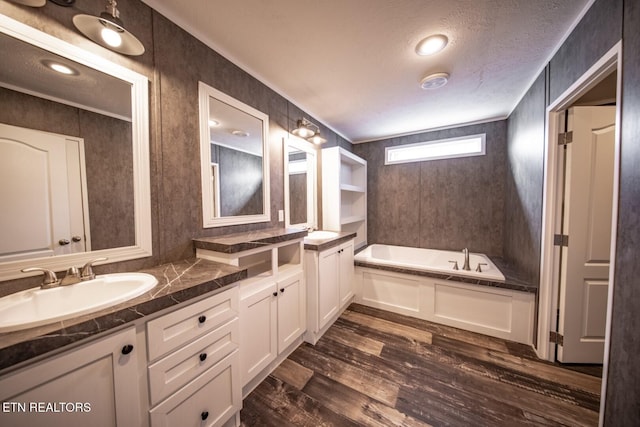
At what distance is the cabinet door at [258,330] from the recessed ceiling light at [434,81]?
2.18m

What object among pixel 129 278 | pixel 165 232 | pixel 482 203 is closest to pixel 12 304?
pixel 129 278

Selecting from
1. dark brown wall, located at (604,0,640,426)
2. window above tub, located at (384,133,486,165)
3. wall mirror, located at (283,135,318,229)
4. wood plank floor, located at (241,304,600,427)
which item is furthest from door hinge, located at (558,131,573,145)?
wall mirror, located at (283,135,318,229)

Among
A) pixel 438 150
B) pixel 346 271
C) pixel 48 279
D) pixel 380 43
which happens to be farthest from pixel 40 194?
pixel 438 150

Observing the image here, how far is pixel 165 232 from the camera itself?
1313 mm

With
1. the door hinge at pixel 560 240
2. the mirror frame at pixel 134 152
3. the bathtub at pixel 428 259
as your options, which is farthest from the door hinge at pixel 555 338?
the mirror frame at pixel 134 152

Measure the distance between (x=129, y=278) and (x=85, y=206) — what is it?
430 millimetres

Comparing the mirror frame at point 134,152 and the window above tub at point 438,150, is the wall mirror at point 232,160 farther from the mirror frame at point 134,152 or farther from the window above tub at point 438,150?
the window above tub at point 438,150

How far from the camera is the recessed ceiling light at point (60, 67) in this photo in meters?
0.96

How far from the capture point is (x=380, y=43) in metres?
1.51

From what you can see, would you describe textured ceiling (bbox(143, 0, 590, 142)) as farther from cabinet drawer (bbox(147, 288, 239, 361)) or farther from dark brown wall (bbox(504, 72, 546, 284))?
cabinet drawer (bbox(147, 288, 239, 361))

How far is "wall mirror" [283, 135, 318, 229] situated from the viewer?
2293 millimetres

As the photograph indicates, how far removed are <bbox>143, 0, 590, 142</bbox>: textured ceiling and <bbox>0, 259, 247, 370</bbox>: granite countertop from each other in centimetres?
154

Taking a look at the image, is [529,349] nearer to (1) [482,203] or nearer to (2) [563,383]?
(2) [563,383]

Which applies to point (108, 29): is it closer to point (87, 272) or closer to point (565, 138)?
point (87, 272)
